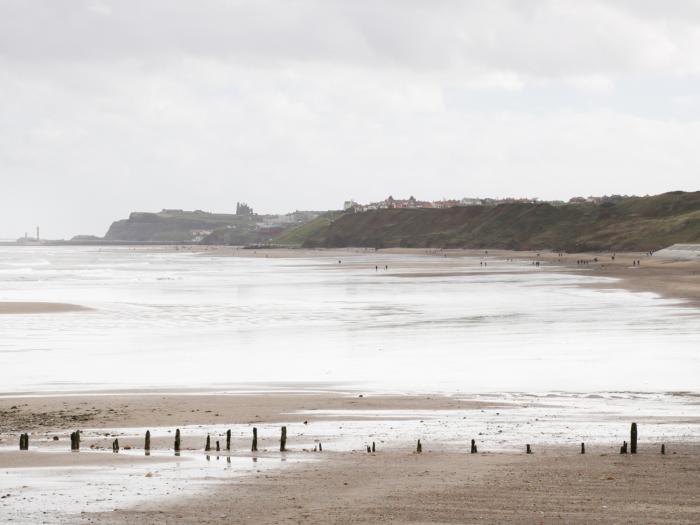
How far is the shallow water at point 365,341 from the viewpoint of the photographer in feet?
108

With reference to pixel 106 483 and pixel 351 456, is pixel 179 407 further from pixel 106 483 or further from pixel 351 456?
pixel 106 483

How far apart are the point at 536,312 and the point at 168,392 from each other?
1318 inches

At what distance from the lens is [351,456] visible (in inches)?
770

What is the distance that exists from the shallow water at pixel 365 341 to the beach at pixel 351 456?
195 cm

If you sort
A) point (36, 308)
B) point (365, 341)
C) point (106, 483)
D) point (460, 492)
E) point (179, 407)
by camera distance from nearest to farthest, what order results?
1. point (460, 492)
2. point (106, 483)
3. point (179, 407)
4. point (365, 341)
5. point (36, 308)

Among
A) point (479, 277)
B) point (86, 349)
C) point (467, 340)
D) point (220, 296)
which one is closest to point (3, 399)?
point (86, 349)

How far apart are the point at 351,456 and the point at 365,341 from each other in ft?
82.6

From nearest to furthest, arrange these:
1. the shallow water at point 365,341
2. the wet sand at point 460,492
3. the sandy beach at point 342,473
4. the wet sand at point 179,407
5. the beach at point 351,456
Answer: the wet sand at point 460,492 < the sandy beach at point 342,473 < the beach at point 351,456 < the wet sand at point 179,407 < the shallow water at point 365,341

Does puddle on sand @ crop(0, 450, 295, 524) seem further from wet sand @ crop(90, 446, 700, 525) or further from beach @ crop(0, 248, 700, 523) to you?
wet sand @ crop(90, 446, 700, 525)

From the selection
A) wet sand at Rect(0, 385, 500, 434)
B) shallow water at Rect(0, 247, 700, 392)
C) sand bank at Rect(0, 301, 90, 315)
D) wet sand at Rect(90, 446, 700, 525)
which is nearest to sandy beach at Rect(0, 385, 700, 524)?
wet sand at Rect(90, 446, 700, 525)

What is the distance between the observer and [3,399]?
28672mm

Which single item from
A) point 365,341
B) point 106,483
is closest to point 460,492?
point 106,483

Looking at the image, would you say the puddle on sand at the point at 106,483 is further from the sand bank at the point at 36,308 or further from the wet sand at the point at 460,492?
the sand bank at the point at 36,308

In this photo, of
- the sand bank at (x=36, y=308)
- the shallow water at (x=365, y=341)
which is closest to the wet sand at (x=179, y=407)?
the shallow water at (x=365, y=341)
